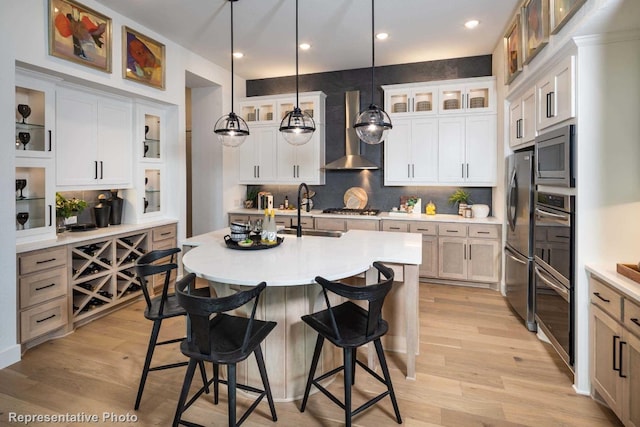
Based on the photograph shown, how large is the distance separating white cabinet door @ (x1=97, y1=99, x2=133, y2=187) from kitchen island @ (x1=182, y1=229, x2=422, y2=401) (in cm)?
189

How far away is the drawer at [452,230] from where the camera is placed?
4.73 metres

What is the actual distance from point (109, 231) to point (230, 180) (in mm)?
2384

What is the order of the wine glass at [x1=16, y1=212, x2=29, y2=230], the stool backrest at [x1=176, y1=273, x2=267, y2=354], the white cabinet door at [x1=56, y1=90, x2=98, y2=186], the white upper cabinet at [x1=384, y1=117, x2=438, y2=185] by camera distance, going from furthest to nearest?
the white upper cabinet at [x1=384, y1=117, x2=438, y2=185]
the white cabinet door at [x1=56, y1=90, x2=98, y2=186]
the wine glass at [x1=16, y1=212, x2=29, y2=230]
the stool backrest at [x1=176, y1=273, x2=267, y2=354]

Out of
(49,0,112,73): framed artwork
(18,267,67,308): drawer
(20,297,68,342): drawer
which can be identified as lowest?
(20,297,68,342): drawer

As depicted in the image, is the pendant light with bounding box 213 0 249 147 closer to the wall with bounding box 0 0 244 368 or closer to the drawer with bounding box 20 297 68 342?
the wall with bounding box 0 0 244 368

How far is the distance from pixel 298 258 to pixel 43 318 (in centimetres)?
238

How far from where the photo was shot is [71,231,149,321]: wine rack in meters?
3.51

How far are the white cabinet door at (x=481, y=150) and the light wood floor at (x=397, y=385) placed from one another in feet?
6.95

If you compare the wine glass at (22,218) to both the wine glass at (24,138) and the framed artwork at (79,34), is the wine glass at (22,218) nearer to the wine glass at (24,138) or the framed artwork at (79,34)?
the wine glass at (24,138)

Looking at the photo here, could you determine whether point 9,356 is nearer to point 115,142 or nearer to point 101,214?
point 101,214

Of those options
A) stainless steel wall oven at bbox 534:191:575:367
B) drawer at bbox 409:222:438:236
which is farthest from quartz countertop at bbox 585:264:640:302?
drawer at bbox 409:222:438:236

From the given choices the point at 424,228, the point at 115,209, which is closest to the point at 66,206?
the point at 115,209

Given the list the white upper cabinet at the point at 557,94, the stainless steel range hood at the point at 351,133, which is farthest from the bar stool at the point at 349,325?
the stainless steel range hood at the point at 351,133

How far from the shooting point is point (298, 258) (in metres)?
2.45
